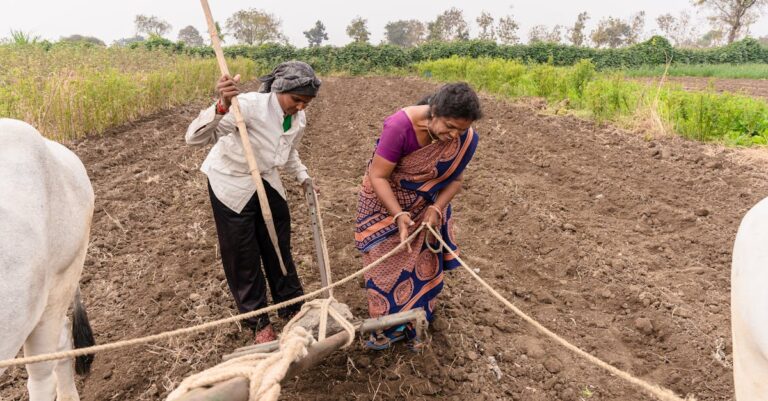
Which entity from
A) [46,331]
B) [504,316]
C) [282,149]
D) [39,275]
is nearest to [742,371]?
[504,316]

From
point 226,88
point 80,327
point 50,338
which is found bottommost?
point 80,327

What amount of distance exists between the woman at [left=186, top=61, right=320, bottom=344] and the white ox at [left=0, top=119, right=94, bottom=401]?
0.62m

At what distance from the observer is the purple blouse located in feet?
8.30

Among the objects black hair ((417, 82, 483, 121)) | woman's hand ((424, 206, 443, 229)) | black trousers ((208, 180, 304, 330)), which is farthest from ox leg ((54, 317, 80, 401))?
black hair ((417, 82, 483, 121))

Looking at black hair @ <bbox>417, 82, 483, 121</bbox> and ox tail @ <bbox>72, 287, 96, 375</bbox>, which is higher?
black hair @ <bbox>417, 82, 483, 121</bbox>

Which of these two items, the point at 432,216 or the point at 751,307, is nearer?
the point at 751,307

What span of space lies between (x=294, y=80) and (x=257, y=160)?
0.48m

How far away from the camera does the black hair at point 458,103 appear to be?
230 cm

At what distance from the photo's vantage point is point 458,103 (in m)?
2.30

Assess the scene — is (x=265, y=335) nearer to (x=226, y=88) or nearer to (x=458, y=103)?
(x=226, y=88)

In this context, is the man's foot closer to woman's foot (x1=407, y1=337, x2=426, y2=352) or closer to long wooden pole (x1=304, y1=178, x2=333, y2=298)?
long wooden pole (x1=304, y1=178, x2=333, y2=298)

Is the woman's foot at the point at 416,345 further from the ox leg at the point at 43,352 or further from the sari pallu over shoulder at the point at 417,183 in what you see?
the ox leg at the point at 43,352

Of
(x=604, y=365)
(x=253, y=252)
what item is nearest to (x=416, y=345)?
(x=253, y=252)

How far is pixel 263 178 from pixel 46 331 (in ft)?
3.99
